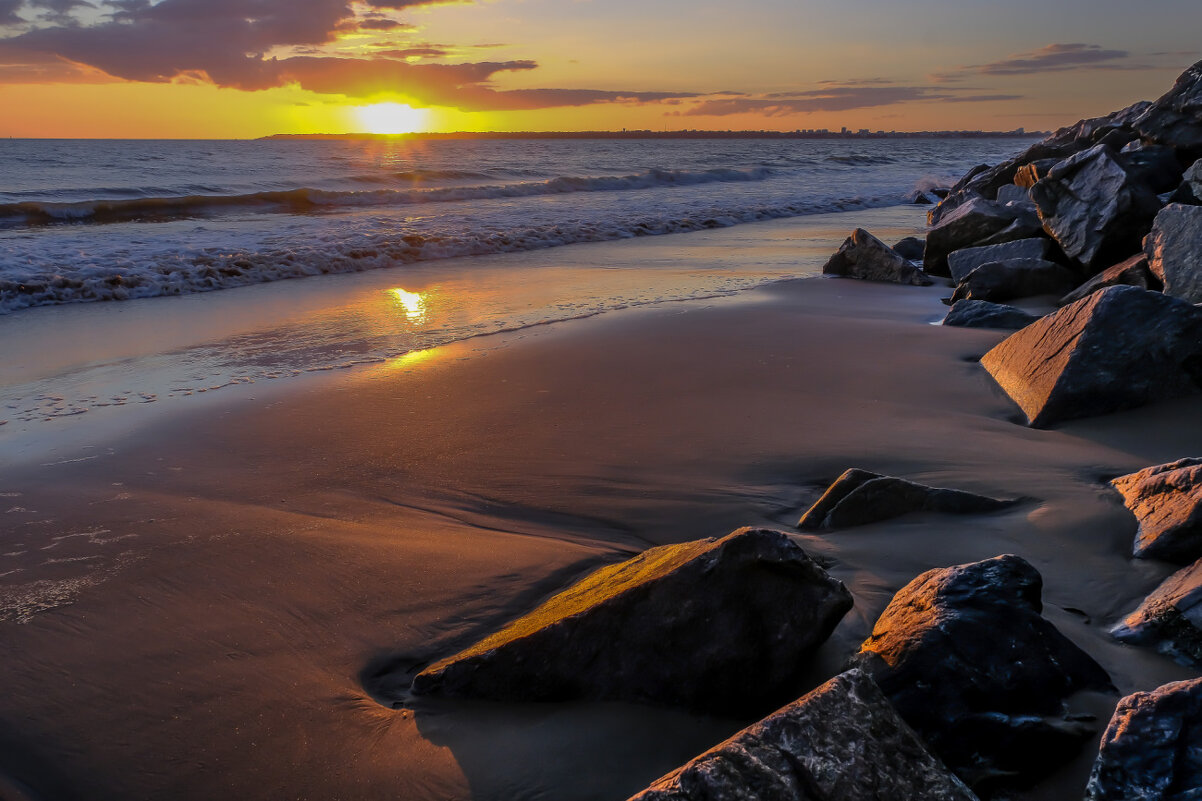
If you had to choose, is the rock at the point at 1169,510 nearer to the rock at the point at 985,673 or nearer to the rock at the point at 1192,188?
the rock at the point at 985,673

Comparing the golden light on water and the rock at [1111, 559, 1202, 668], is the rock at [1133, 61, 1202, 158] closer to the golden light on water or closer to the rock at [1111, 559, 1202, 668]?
the golden light on water

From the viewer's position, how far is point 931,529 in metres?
2.61

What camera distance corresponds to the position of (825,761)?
136cm

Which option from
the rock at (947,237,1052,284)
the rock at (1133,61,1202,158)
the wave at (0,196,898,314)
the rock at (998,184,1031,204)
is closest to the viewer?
the rock at (947,237,1052,284)

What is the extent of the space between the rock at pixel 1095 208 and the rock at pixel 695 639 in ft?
20.2

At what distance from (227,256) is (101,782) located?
374 inches

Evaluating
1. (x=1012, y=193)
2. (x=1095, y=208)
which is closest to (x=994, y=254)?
(x=1095, y=208)

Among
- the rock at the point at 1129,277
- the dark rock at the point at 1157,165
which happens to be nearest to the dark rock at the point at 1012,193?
the dark rock at the point at 1157,165

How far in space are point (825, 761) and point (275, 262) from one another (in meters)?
10.0

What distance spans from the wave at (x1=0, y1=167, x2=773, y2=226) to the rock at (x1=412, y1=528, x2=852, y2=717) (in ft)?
57.3

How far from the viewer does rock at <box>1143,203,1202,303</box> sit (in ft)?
16.5

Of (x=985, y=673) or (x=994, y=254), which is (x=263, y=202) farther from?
(x=985, y=673)

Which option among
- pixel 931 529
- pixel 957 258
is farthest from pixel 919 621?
pixel 957 258

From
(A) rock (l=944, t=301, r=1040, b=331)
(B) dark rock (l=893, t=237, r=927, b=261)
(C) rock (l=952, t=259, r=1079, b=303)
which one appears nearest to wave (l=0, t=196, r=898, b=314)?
(B) dark rock (l=893, t=237, r=927, b=261)
